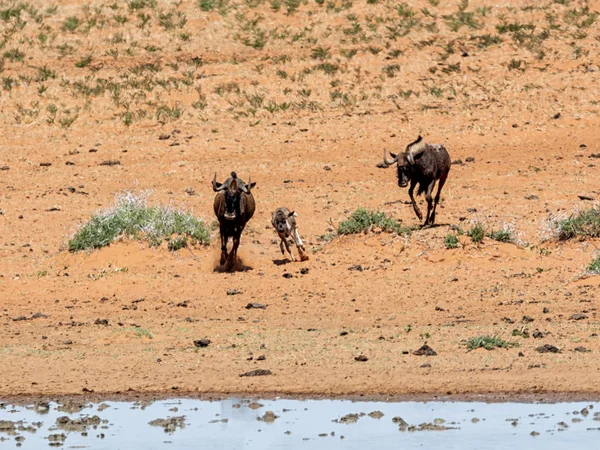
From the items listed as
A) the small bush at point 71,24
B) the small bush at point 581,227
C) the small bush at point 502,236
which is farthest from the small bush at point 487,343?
the small bush at point 71,24

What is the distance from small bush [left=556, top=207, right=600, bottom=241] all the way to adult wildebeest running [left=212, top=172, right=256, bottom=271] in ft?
15.8

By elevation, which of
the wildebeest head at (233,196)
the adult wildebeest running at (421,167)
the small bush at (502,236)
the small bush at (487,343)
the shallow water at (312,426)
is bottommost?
the shallow water at (312,426)

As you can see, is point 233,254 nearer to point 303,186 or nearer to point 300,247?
point 300,247

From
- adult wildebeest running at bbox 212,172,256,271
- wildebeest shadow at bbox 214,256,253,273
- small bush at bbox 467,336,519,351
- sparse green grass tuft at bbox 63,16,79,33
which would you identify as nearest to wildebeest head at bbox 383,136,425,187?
→ adult wildebeest running at bbox 212,172,256,271

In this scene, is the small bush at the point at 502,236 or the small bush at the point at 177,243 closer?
the small bush at the point at 502,236

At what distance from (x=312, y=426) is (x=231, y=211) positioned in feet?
30.1

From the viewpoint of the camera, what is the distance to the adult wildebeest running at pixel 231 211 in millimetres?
21984

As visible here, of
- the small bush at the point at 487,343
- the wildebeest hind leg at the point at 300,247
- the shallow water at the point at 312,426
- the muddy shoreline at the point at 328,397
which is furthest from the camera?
the wildebeest hind leg at the point at 300,247

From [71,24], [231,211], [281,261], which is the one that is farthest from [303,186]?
[71,24]

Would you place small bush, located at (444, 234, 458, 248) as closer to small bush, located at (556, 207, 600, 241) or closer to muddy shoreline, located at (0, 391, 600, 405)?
small bush, located at (556, 207, 600, 241)

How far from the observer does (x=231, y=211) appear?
21.9 m

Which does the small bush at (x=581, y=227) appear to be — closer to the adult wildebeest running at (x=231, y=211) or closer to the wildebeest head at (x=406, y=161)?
the wildebeest head at (x=406, y=161)

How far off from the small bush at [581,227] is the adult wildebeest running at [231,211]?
4806 millimetres

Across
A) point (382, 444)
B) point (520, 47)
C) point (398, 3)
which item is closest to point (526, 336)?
point (382, 444)
